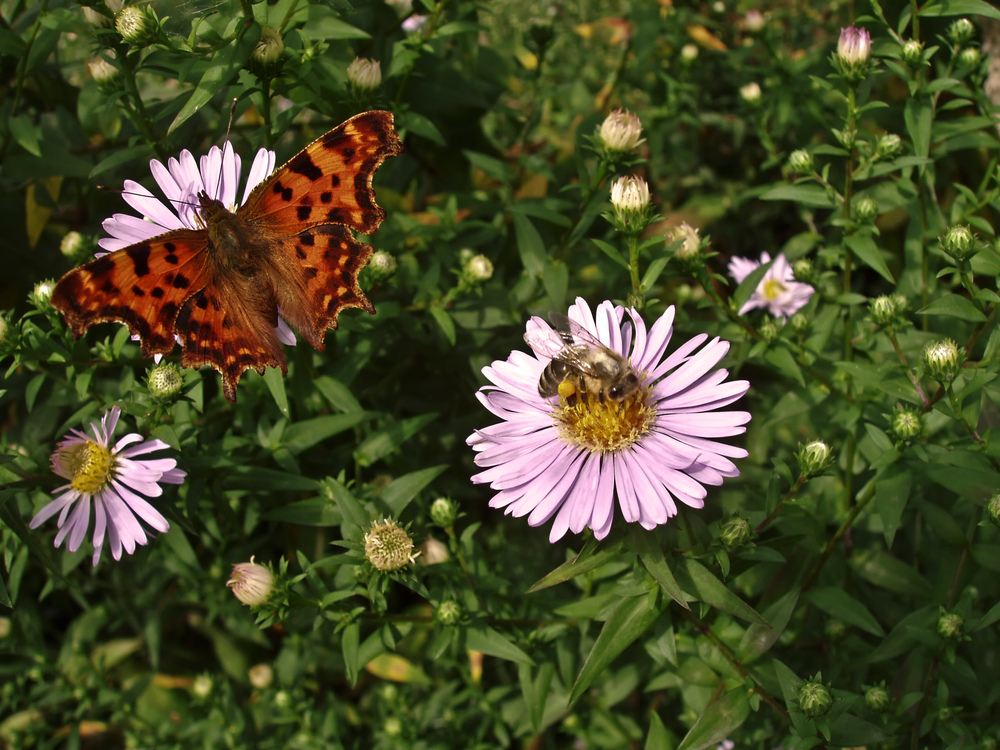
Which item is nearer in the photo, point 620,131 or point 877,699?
point 877,699

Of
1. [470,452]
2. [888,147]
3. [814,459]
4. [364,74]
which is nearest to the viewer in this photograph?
[814,459]

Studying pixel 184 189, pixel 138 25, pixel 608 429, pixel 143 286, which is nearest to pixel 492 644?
pixel 608 429

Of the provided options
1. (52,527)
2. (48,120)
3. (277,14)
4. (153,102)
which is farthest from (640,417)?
(48,120)

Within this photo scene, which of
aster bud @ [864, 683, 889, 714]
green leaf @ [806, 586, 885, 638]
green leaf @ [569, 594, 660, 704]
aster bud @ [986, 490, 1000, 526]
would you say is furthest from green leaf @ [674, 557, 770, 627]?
aster bud @ [986, 490, 1000, 526]

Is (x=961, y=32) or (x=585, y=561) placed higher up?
(x=961, y=32)

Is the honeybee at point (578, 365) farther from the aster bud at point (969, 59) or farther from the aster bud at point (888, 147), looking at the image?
the aster bud at point (969, 59)

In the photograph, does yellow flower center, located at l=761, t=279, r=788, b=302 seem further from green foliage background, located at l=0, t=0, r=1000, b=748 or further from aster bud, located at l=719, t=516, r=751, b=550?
aster bud, located at l=719, t=516, r=751, b=550

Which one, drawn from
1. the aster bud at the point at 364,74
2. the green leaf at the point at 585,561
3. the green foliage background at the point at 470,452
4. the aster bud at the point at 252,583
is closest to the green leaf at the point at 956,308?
the green foliage background at the point at 470,452

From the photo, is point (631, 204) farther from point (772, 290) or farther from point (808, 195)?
point (772, 290)
